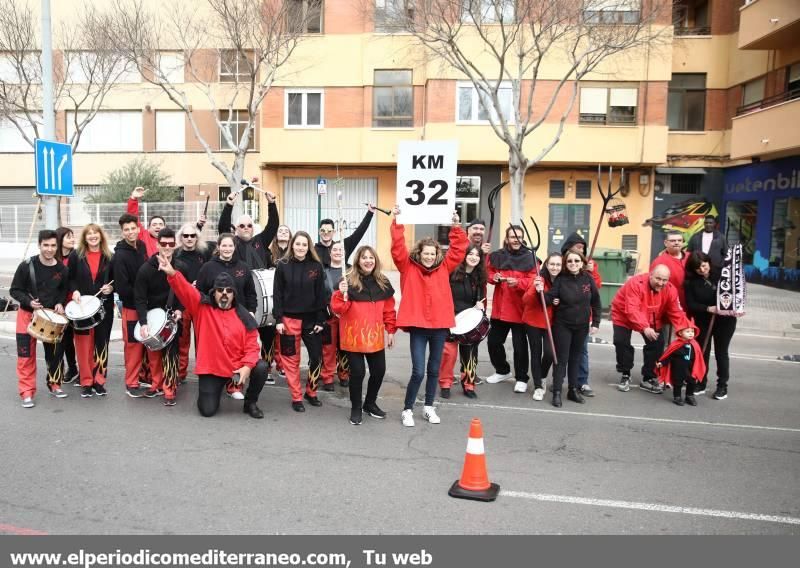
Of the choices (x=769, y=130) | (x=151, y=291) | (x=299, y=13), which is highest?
(x=299, y=13)

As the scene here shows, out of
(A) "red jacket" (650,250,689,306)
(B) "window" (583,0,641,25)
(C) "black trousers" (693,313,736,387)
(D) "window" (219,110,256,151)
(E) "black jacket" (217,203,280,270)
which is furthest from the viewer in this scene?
(D) "window" (219,110,256,151)

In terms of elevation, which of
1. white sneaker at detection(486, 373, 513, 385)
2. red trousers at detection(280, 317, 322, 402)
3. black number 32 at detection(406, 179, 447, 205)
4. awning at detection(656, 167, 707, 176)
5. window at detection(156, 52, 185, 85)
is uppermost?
window at detection(156, 52, 185, 85)

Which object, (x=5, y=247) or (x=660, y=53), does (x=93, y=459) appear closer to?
(x=660, y=53)

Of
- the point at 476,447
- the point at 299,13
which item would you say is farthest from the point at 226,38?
the point at 476,447

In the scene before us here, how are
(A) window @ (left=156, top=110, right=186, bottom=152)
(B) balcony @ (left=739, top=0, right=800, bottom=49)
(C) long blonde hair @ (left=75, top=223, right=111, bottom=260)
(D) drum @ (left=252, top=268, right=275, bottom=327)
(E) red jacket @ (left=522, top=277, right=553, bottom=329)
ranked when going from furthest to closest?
(A) window @ (left=156, top=110, right=186, bottom=152), (B) balcony @ (left=739, top=0, right=800, bottom=49), (C) long blonde hair @ (left=75, top=223, right=111, bottom=260), (E) red jacket @ (left=522, top=277, right=553, bottom=329), (D) drum @ (left=252, top=268, right=275, bottom=327)

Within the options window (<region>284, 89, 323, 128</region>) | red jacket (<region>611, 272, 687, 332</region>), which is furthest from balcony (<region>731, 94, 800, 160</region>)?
window (<region>284, 89, 323, 128</region>)

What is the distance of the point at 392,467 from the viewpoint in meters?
5.33

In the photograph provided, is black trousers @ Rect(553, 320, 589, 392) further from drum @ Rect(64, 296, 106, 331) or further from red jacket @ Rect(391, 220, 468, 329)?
drum @ Rect(64, 296, 106, 331)

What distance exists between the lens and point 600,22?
16.5 meters

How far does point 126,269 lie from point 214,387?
5.77 feet

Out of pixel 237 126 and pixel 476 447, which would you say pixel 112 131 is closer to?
pixel 237 126

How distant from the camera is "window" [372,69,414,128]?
23.5 metres

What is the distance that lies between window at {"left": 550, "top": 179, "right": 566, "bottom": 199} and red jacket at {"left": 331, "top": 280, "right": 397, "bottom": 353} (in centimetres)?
1843
